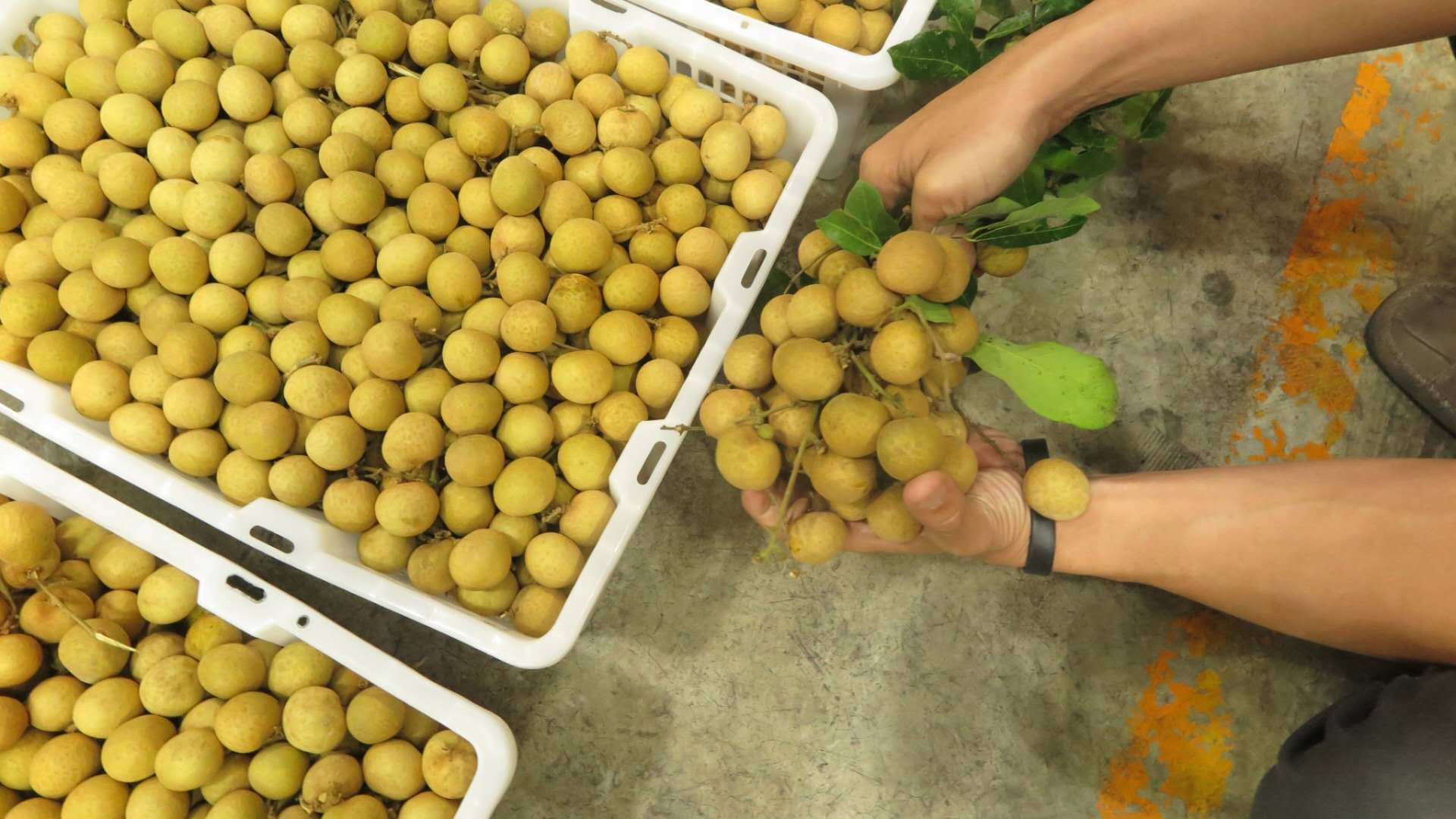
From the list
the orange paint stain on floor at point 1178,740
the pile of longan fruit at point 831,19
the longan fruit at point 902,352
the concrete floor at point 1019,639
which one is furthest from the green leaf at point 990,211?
the orange paint stain on floor at point 1178,740

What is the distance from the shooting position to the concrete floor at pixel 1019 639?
4.51 feet

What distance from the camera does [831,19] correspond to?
132cm

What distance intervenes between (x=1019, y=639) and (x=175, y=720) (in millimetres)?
1220

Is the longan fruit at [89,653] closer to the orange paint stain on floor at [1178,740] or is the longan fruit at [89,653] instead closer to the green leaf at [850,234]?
the green leaf at [850,234]

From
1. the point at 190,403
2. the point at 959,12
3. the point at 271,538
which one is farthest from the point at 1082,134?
the point at 271,538

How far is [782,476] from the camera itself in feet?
3.38

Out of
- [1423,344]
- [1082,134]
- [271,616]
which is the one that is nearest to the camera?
[271,616]

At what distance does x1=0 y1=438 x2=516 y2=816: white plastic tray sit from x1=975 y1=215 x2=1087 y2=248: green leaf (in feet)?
2.67

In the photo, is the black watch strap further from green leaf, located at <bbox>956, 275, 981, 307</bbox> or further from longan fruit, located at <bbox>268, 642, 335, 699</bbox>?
longan fruit, located at <bbox>268, 642, 335, 699</bbox>

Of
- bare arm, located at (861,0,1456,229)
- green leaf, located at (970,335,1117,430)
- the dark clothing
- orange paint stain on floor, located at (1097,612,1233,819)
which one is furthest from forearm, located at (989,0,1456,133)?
orange paint stain on floor, located at (1097,612,1233,819)

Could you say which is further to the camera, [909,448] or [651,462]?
[651,462]

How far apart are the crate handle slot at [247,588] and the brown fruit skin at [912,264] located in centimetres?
83

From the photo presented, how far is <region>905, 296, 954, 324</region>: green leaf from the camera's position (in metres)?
0.91

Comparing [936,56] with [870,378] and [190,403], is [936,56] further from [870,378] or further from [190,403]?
[190,403]
